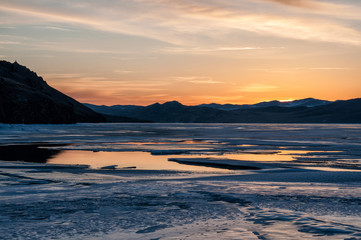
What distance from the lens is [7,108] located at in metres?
124

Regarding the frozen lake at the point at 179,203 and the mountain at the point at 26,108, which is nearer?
the frozen lake at the point at 179,203

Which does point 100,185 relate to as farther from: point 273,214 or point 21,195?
point 273,214

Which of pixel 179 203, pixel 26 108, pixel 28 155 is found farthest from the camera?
pixel 26 108

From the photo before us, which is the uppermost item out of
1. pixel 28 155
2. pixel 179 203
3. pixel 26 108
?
pixel 26 108

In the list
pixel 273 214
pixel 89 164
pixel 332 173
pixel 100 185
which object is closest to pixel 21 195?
pixel 100 185

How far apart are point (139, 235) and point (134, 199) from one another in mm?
3495

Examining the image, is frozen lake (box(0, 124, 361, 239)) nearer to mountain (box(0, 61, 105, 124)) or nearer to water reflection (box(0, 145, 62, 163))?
water reflection (box(0, 145, 62, 163))

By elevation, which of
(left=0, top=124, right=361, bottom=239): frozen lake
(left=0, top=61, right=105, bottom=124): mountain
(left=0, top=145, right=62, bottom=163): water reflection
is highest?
(left=0, top=61, right=105, bottom=124): mountain

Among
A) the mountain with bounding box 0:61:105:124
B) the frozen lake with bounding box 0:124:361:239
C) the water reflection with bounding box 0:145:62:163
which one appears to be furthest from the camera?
the mountain with bounding box 0:61:105:124

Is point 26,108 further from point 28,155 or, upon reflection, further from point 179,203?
point 179,203

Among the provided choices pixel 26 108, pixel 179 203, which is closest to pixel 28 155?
pixel 179 203

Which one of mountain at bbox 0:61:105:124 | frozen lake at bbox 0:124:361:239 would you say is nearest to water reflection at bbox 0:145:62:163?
frozen lake at bbox 0:124:361:239


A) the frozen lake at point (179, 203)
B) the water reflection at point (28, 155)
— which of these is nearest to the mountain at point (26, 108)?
the water reflection at point (28, 155)

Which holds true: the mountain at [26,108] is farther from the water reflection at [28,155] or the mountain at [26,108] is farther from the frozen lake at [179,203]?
the frozen lake at [179,203]
